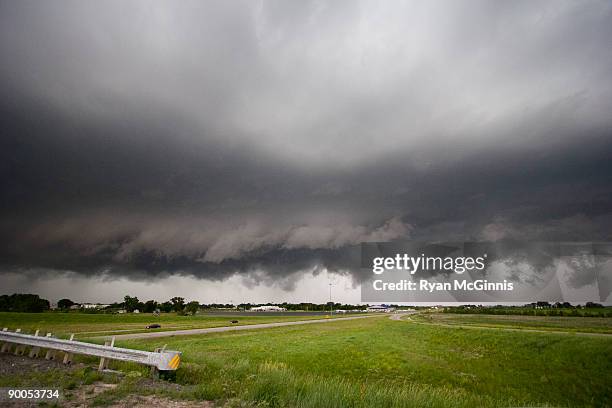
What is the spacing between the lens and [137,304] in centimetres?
17700

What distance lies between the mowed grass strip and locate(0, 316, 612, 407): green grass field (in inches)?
2.7

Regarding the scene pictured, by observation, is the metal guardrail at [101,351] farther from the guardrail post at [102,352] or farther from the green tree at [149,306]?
the green tree at [149,306]

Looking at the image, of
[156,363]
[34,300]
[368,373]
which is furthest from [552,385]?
[34,300]

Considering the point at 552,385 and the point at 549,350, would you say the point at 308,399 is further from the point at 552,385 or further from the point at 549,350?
the point at 549,350

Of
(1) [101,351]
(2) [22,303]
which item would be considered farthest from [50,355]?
(2) [22,303]

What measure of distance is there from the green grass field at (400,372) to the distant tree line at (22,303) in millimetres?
146336

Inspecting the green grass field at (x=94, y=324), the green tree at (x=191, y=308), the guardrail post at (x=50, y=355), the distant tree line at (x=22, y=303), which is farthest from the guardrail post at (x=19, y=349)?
the distant tree line at (x=22, y=303)

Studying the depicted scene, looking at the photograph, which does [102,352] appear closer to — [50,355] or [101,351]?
[101,351]

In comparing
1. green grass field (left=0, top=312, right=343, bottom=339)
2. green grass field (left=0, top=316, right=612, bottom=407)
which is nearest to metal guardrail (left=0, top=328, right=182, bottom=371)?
green grass field (left=0, top=316, right=612, bottom=407)

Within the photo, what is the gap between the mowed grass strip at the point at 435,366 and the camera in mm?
12188

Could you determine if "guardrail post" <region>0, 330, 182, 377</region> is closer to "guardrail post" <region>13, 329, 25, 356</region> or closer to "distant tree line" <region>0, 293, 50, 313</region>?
"guardrail post" <region>13, 329, 25, 356</region>

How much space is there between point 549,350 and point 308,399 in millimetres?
37244

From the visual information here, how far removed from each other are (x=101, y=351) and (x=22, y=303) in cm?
17427

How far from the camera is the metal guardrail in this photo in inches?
451
